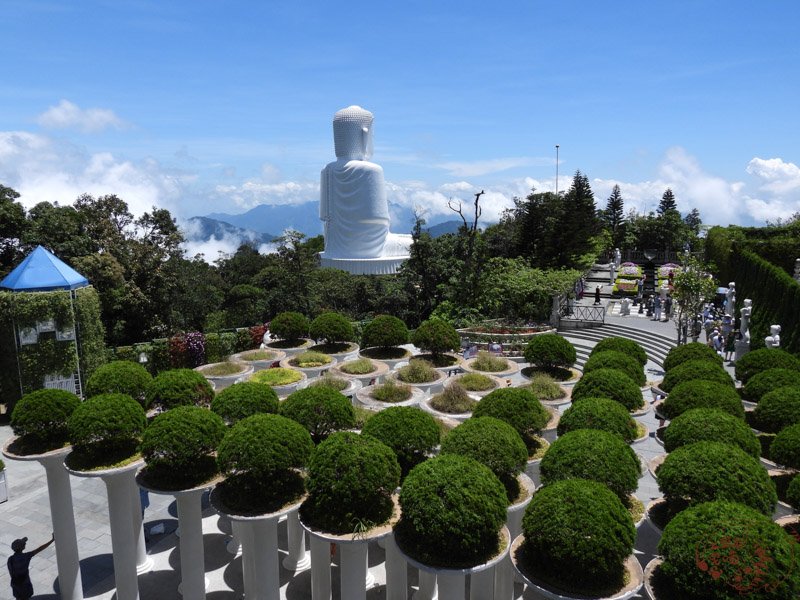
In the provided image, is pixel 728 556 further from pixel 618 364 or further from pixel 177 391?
pixel 177 391

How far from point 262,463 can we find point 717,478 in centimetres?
686

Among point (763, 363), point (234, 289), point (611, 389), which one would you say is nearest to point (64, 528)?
point (611, 389)

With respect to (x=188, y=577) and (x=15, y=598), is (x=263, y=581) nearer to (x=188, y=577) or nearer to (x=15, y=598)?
(x=188, y=577)

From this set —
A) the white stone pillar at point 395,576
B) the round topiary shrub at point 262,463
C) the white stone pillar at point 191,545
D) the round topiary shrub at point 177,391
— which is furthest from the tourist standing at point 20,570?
the white stone pillar at point 395,576

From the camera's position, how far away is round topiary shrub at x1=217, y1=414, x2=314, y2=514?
348 inches

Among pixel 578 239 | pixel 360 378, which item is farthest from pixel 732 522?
pixel 578 239

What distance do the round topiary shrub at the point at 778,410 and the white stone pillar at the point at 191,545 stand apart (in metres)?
11.1

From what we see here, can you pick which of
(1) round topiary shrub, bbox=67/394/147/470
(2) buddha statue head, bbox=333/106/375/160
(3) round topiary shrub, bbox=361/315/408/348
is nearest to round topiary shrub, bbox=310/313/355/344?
(3) round topiary shrub, bbox=361/315/408/348

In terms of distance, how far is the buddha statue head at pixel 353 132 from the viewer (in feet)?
162

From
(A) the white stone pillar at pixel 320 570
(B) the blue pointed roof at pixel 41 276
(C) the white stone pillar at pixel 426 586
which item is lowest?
(C) the white stone pillar at pixel 426 586

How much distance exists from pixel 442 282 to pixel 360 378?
15887mm

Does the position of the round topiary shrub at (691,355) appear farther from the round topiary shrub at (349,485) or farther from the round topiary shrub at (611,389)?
the round topiary shrub at (349,485)

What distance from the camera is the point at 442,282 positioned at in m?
31.6

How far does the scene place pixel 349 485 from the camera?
8188 millimetres
